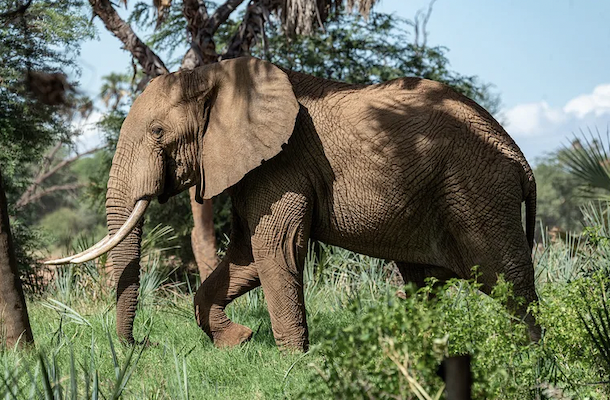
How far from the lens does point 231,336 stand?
5754 millimetres

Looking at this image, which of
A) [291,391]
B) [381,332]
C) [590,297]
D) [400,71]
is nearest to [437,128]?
[590,297]

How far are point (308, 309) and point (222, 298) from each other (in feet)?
5.86

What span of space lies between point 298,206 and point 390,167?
67 cm

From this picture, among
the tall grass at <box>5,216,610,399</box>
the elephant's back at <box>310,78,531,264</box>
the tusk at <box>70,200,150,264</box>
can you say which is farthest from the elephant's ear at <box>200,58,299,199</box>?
the tall grass at <box>5,216,610,399</box>

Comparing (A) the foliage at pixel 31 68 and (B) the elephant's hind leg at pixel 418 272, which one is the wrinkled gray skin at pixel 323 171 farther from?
(A) the foliage at pixel 31 68

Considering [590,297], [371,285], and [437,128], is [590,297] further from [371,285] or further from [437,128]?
[371,285]

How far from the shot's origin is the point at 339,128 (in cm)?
531

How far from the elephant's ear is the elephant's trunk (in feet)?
1.91

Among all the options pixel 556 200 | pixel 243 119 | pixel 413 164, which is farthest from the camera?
pixel 556 200

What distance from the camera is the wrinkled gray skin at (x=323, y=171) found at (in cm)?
519

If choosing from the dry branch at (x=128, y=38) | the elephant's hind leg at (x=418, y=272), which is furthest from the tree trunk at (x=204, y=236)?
the elephant's hind leg at (x=418, y=272)

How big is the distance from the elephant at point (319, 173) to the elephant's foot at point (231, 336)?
1.55 ft

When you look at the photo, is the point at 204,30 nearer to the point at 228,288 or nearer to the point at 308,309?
the point at 308,309

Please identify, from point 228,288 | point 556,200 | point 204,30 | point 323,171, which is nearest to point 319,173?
point 323,171
